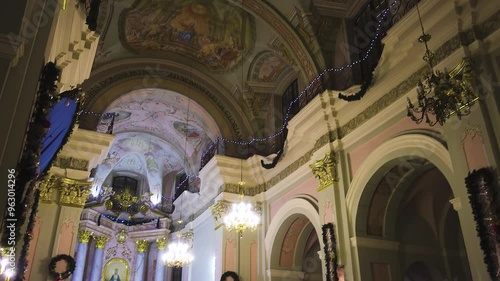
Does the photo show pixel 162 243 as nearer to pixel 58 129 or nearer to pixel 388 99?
pixel 388 99

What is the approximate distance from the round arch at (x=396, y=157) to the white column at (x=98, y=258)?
1096 centimetres

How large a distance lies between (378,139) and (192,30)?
584 centimetres

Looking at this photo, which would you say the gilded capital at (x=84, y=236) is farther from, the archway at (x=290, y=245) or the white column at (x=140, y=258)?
the archway at (x=290, y=245)

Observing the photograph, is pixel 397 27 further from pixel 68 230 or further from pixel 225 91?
pixel 68 230

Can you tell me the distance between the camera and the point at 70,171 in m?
10.2

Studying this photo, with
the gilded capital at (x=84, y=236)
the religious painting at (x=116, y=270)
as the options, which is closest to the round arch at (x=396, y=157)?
the gilded capital at (x=84, y=236)

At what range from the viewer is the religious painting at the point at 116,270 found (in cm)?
1616

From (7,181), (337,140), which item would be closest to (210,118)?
(337,140)

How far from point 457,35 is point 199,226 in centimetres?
977

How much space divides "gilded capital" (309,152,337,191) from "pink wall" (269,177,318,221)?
0.51 meters

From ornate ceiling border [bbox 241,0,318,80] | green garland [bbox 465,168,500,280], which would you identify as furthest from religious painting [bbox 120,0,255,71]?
green garland [bbox 465,168,500,280]

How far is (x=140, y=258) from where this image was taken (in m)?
16.8

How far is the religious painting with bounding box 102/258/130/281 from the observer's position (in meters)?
16.2

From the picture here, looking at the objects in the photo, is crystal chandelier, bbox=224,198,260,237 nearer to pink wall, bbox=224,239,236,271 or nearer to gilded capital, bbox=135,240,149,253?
pink wall, bbox=224,239,236,271
